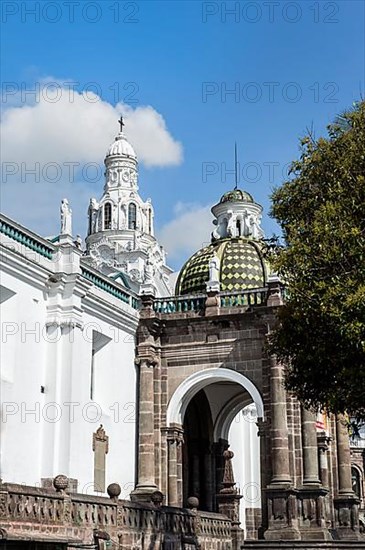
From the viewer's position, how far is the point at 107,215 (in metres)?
56.7

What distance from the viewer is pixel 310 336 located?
47.4 ft

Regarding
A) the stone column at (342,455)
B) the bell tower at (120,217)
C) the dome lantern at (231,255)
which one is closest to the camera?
the stone column at (342,455)

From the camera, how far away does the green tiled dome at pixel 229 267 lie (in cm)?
2730

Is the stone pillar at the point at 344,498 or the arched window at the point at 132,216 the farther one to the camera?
the arched window at the point at 132,216

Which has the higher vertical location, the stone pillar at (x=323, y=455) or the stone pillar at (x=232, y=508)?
the stone pillar at (x=323, y=455)

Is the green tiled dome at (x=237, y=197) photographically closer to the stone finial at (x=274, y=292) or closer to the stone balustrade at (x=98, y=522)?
the stone finial at (x=274, y=292)

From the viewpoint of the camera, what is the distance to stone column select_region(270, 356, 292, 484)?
2273cm

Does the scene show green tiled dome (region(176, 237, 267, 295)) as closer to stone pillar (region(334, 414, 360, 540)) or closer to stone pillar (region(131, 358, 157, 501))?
stone pillar (region(131, 358, 157, 501))

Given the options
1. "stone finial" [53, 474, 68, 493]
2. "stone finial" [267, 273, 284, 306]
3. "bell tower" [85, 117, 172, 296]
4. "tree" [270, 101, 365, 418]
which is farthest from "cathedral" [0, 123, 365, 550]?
"bell tower" [85, 117, 172, 296]

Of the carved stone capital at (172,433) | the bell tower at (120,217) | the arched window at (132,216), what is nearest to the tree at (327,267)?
the carved stone capital at (172,433)

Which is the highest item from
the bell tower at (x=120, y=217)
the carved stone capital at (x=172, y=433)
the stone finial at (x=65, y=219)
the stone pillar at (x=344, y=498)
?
the bell tower at (x=120, y=217)

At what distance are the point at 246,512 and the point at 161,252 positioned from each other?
97.0 ft

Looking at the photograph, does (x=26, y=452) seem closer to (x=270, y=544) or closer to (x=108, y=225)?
(x=270, y=544)

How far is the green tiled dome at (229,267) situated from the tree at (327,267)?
11805mm
